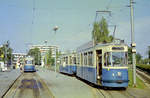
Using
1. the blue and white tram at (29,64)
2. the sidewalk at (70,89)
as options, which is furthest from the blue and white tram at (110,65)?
the blue and white tram at (29,64)

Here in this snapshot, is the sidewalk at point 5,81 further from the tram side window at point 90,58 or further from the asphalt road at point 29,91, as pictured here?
the tram side window at point 90,58

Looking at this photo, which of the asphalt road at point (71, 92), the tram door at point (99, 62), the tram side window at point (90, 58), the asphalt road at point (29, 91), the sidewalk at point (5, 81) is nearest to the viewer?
the asphalt road at point (71, 92)

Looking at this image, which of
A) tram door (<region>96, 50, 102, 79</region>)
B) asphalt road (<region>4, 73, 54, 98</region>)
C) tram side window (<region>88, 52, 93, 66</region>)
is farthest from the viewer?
Answer: tram side window (<region>88, 52, 93, 66</region>)

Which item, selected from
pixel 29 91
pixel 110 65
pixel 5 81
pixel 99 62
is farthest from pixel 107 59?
pixel 5 81

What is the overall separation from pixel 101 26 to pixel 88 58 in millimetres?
24615

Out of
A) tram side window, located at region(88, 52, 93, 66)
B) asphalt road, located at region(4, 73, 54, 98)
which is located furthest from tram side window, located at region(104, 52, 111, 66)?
asphalt road, located at region(4, 73, 54, 98)

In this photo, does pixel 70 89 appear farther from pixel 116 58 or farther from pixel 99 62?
pixel 116 58

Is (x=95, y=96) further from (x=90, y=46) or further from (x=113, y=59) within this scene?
(x=90, y=46)

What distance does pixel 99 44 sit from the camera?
14.9 meters

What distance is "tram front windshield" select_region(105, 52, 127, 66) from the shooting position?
13879 mm

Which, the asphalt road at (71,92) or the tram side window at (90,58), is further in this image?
the tram side window at (90,58)

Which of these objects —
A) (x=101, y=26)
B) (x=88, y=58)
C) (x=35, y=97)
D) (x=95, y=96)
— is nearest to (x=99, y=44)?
(x=88, y=58)

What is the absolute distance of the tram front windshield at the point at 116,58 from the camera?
13879 millimetres

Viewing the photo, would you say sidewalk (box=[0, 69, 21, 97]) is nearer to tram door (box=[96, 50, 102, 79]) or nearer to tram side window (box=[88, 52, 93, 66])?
tram side window (box=[88, 52, 93, 66])
